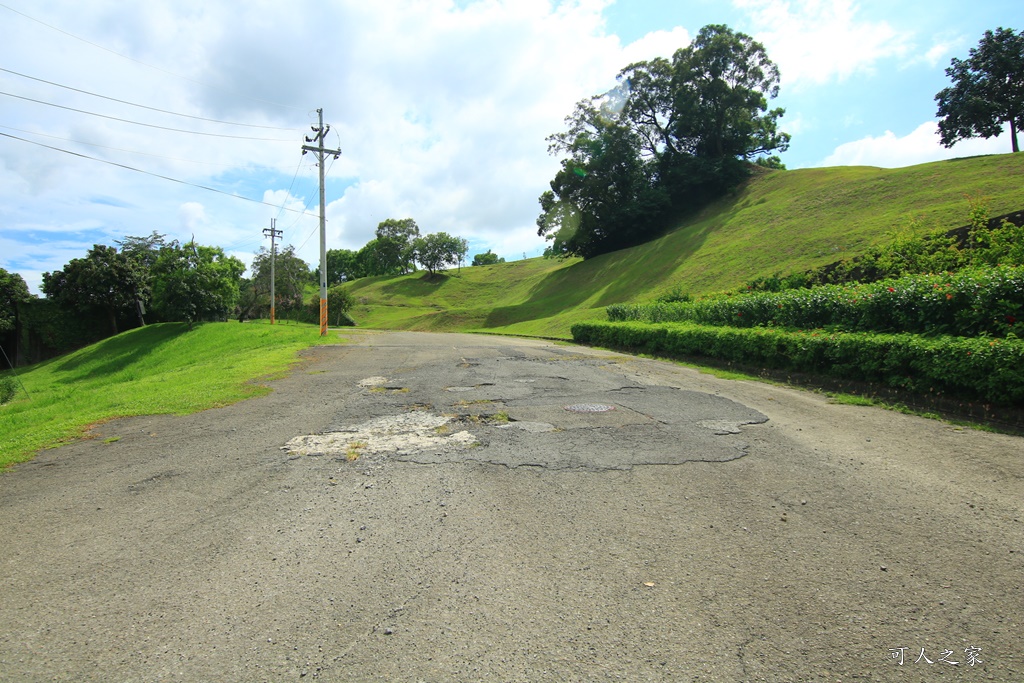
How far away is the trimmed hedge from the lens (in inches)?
259

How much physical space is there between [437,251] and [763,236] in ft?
199

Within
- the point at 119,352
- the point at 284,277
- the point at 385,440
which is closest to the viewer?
the point at 385,440

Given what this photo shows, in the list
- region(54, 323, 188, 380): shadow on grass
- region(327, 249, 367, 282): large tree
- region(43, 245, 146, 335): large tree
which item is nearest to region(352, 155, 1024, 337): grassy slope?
region(54, 323, 188, 380): shadow on grass

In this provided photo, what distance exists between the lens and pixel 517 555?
3242mm

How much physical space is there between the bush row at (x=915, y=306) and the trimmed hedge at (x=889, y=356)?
96cm

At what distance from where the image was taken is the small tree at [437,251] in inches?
3452

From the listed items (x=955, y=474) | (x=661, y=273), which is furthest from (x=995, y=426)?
(x=661, y=273)

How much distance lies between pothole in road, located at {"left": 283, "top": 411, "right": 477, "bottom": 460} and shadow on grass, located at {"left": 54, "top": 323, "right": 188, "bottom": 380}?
29566mm

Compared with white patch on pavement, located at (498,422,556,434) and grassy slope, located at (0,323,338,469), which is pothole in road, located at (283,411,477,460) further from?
grassy slope, located at (0,323,338,469)

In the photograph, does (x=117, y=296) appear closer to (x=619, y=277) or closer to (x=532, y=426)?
(x=619, y=277)

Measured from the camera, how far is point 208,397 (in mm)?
8383

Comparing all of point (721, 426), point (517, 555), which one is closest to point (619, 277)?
point (721, 426)

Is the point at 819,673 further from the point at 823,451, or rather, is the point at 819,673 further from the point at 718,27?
the point at 718,27

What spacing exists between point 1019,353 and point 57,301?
53.1m
